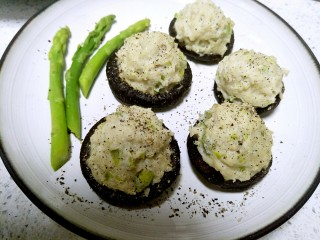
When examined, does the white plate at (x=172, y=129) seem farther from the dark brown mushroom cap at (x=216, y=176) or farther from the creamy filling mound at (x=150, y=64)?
Result: the creamy filling mound at (x=150, y=64)

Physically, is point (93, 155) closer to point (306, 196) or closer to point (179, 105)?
point (179, 105)

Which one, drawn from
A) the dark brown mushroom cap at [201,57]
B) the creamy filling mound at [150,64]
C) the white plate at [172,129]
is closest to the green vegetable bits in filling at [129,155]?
the white plate at [172,129]

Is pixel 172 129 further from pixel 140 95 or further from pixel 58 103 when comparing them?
pixel 58 103

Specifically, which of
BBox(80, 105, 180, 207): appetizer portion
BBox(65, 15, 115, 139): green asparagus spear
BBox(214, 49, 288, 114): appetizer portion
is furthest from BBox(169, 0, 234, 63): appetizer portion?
BBox(80, 105, 180, 207): appetizer portion

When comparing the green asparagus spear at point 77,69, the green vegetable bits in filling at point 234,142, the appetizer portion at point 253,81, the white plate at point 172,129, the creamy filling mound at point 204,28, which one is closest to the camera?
the white plate at point 172,129

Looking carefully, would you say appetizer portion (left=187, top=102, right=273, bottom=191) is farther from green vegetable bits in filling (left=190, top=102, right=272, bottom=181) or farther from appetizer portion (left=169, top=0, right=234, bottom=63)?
appetizer portion (left=169, top=0, right=234, bottom=63)

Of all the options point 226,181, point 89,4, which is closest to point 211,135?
point 226,181
